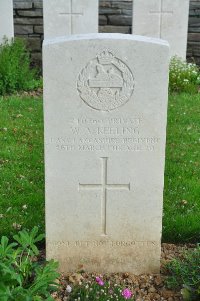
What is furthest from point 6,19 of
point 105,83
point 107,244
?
point 107,244

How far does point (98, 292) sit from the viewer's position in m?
3.34

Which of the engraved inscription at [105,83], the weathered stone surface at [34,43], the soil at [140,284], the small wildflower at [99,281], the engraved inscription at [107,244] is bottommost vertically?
the soil at [140,284]

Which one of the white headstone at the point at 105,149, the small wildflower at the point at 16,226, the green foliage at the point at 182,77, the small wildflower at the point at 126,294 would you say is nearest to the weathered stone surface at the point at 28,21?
the green foliage at the point at 182,77

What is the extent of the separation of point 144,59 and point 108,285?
4.67ft

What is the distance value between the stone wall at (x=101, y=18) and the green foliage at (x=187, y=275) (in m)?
7.06

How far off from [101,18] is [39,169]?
543cm

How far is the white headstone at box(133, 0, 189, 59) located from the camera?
8.98 metres

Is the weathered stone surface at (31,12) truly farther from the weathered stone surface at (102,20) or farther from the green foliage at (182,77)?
the green foliage at (182,77)

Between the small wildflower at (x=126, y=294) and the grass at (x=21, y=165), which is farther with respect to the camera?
the grass at (x=21, y=165)

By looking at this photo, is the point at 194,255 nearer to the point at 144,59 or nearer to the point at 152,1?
the point at 144,59

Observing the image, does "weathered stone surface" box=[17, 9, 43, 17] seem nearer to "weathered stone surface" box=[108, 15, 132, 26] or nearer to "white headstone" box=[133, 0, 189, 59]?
"weathered stone surface" box=[108, 15, 132, 26]

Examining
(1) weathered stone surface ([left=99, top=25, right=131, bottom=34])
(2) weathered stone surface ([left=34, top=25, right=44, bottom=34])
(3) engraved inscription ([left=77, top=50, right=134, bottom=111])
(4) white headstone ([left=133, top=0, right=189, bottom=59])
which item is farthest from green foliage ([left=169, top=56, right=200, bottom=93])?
(3) engraved inscription ([left=77, top=50, right=134, bottom=111])

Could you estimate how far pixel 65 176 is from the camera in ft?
11.5

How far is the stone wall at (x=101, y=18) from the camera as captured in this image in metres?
9.95
